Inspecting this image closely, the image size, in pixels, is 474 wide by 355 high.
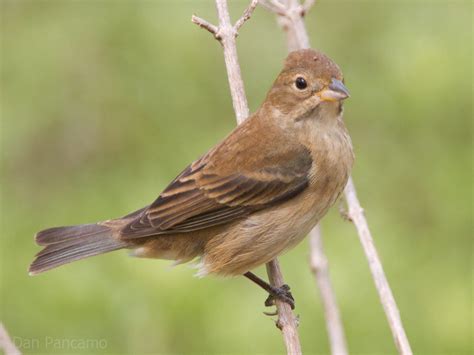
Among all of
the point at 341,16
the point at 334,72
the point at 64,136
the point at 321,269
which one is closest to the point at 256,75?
the point at 341,16

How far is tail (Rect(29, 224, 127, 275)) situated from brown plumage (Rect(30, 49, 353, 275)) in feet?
0.10

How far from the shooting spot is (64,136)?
850cm

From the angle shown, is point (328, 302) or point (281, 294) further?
point (281, 294)

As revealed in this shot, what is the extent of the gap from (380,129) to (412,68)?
0.59m

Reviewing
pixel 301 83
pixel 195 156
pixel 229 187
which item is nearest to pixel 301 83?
pixel 301 83

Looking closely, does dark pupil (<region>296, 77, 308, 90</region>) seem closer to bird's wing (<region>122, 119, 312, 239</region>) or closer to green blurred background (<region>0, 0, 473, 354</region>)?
bird's wing (<region>122, 119, 312, 239</region>)

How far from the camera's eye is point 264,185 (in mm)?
5484

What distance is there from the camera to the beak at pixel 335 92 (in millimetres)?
5168

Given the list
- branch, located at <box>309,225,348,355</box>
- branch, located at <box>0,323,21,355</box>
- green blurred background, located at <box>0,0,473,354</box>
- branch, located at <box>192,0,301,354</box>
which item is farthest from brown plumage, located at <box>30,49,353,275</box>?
branch, located at <box>0,323,21,355</box>

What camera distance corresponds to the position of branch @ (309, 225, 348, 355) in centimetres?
460

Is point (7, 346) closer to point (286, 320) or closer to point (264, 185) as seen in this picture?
point (286, 320)

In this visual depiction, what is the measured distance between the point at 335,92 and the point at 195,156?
2466 mm

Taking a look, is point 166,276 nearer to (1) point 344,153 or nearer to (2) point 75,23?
(1) point 344,153

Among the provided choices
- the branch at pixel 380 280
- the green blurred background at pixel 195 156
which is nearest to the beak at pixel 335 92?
the branch at pixel 380 280
